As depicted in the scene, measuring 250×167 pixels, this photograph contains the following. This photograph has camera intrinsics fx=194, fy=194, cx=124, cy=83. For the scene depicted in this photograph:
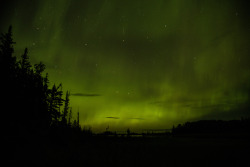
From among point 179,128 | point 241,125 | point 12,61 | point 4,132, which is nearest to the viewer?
point 4,132

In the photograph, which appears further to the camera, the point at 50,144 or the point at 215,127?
the point at 215,127

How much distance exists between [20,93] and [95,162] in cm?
2077

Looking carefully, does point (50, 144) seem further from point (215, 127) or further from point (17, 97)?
point (215, 127)

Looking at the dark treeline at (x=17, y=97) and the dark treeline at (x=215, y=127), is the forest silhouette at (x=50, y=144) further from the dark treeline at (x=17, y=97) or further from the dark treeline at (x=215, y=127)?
the dark treeline at (x=215, y=127)

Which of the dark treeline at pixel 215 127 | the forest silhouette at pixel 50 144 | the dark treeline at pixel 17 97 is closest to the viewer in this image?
the forest silhouette at pixel 50 144

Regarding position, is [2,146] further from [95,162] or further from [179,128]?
[179,128]

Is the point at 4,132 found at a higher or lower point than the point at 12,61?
lower

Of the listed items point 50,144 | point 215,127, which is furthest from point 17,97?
point 215,127

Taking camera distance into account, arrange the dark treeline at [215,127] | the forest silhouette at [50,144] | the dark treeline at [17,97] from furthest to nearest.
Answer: the dark treeline at [215,127] < the dark treeline at [17,97] < the forest silhouette at [50,144]

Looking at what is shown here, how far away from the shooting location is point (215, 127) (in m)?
Answer: 68.9

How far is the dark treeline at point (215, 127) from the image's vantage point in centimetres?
5746

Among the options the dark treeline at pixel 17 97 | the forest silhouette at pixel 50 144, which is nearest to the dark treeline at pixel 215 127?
the forest silhouette at pixel 50 144

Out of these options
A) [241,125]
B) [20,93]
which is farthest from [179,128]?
[20,93]

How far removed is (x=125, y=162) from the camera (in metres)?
11.7
